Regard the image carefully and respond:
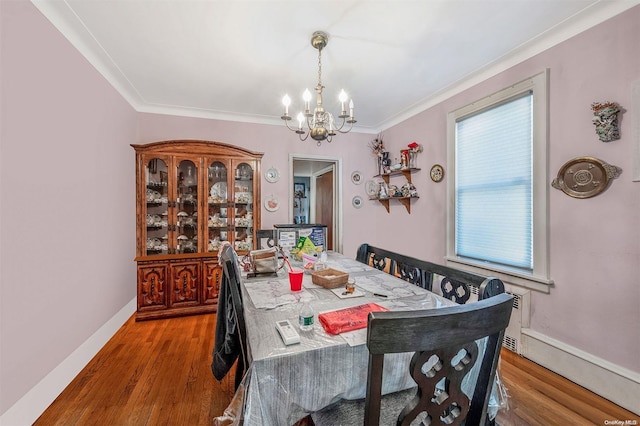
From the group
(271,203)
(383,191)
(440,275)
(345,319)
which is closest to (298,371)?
(345,319)

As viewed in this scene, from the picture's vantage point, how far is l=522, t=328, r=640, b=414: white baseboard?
1623 millimetres

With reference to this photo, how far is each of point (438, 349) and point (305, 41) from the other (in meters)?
2.22

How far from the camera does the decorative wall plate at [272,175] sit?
3.85m

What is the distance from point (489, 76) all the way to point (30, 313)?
12.8 ft

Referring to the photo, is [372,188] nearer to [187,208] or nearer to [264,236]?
[264,236]

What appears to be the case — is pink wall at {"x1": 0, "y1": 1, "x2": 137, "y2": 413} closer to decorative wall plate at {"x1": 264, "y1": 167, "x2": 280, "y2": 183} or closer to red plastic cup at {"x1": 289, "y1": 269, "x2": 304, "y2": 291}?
red plastic cup at {"x1": 289, "y1": 269, "x2": 304, "y2": 291}

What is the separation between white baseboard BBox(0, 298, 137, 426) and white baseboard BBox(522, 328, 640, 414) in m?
3.38

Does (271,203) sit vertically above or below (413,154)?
below

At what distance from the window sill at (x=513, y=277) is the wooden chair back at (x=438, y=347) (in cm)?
173

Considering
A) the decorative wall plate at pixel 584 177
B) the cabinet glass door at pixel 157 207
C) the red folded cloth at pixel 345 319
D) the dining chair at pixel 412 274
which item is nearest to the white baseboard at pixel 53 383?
the cabinet glass door at pixel 157 207

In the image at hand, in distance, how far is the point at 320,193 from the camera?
564cm

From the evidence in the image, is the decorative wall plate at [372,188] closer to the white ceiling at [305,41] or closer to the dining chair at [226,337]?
the white ceiling at [305,41]

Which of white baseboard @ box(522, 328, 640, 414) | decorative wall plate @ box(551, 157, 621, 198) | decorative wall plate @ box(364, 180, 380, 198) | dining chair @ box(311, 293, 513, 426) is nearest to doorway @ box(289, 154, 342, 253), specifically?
decorative wall plate @ box(364, 180, 380, 198)

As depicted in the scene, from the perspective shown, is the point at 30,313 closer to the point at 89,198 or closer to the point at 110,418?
the point at 110,418
